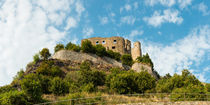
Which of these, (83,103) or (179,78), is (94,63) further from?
(83,103)

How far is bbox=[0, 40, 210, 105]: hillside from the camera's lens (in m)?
21.5

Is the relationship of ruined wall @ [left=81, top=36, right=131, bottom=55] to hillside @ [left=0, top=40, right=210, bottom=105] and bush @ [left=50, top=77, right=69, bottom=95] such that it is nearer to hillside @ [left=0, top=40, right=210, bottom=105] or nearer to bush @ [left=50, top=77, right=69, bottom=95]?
hillside @ [left=0, top=40, right=210, bottom=105]

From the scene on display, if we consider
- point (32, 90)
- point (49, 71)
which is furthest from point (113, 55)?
point (32, 90)

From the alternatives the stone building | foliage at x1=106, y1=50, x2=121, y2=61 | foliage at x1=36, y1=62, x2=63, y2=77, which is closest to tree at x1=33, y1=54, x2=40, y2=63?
foliage at x1=36, y1=62, x2=63, y2=77

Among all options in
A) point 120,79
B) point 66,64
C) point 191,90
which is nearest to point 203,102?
point 191,90

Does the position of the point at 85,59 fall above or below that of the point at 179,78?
above

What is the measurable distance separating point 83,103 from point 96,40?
125 ft

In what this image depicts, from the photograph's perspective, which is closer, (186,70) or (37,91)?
(37,91)

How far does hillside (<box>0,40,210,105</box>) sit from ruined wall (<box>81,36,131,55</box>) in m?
6.19

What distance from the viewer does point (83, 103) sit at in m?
19.2

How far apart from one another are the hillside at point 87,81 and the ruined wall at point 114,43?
619cm

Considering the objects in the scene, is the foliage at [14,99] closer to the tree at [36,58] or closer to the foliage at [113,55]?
the tree at [36,58]

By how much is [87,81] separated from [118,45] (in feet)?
90.4

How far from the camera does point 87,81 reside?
96.7 ft
